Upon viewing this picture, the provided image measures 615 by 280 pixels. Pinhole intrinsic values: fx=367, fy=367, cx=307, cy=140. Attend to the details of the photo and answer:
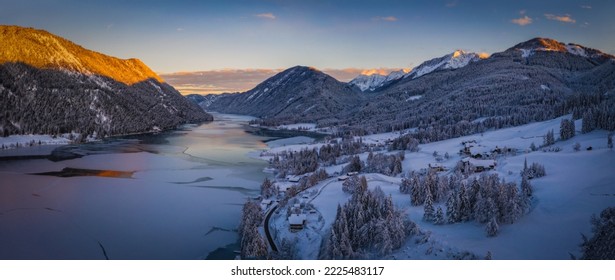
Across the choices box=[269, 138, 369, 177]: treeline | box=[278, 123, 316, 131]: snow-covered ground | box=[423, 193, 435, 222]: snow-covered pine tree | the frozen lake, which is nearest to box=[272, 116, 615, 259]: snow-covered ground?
box=[423, 193, 435, 222]: snow-covered pine tree

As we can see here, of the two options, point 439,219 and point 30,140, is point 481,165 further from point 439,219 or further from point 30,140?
point 30,140

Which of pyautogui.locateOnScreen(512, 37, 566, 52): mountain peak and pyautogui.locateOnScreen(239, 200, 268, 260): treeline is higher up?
pyautogui.locateOnScreen(512, 37, 566, 52): mountain peak

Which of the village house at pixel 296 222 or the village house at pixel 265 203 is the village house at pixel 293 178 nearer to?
the village house at pixel 265 203

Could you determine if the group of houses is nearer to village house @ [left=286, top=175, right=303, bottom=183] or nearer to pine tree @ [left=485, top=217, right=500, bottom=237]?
village house @ [left=286, top=175, right=303, bottom=183]

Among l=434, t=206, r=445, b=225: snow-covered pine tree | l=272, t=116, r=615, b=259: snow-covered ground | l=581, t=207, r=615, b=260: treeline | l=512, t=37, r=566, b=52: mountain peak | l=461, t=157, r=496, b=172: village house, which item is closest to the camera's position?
l=581, t=207, r=615, b=260: treeline

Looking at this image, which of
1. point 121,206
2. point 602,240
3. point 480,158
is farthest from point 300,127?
point 602,240

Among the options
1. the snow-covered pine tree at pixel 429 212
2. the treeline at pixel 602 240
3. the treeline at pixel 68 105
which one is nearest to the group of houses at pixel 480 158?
the snow-covered pine tree at pixel 429 212
